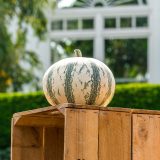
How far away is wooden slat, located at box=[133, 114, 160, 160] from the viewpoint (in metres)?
3.56

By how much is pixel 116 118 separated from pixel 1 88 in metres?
7.48

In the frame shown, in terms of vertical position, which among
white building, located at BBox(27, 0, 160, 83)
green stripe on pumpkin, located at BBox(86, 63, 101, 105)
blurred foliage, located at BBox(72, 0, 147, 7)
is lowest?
green stripe on pumpkin, located at BBox(86, 63, 101, 105)

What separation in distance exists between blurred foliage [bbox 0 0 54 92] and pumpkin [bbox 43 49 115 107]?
6.27 meters

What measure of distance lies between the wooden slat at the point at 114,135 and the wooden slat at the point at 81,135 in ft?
0.15

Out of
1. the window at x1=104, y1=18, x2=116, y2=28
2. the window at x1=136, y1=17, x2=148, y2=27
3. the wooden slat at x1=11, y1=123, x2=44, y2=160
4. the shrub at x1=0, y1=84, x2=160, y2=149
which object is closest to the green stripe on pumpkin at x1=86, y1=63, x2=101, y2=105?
the wooden slat at x1=11, y1=123, x2=44, y2=160

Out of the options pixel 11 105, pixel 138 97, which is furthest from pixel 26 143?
pixel 11 105

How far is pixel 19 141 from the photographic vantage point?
3.97 metres

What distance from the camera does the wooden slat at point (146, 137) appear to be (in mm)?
3559

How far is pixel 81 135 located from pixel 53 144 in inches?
30.5

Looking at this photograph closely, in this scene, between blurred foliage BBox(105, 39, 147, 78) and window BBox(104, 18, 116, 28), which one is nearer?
blurred foliage BBox(105, 39, 147, 78)

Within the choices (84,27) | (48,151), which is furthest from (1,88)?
(48,151)

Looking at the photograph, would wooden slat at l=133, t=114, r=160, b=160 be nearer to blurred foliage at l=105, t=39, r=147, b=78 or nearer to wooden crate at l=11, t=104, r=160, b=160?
wooden crate at l=11, t=104, r=160, b=160

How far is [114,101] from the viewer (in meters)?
8.01

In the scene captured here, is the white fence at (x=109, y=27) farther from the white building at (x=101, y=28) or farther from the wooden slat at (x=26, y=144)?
the wooden slat at (x=26, y=144)
